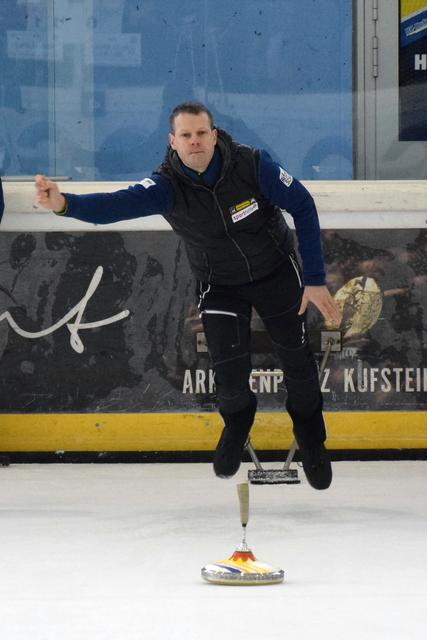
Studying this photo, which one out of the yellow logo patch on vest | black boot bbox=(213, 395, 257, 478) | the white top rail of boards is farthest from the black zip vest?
Answer: the white top rail of boards

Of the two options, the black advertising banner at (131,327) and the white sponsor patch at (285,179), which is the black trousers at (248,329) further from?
the black advertising banner at (131,327)

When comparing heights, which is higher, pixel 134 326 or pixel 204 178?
pixel 204 178

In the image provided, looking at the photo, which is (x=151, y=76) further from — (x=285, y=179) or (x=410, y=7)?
(x=285, y=179)

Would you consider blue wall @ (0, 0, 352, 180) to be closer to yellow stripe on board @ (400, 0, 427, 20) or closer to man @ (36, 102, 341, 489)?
yellow stripe on board @ (400, 0, 427, 20)

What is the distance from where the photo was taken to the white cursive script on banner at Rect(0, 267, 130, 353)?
7.38 metres

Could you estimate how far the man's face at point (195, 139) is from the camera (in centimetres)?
475

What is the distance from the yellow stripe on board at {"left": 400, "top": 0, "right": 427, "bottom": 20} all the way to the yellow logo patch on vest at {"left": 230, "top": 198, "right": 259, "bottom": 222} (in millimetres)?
2946

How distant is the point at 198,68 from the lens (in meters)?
7.34

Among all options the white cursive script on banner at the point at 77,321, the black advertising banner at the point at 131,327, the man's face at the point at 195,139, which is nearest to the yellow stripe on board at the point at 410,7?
the black advertising banner at the point at 131,327

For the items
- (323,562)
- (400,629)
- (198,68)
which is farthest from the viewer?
(198,68)

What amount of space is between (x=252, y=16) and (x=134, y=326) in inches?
67.6

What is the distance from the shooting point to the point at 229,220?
4.87 metres

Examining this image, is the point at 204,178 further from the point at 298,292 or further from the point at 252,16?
the point at 252,16

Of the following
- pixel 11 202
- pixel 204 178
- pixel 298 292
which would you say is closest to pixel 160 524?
pixel 298 292
